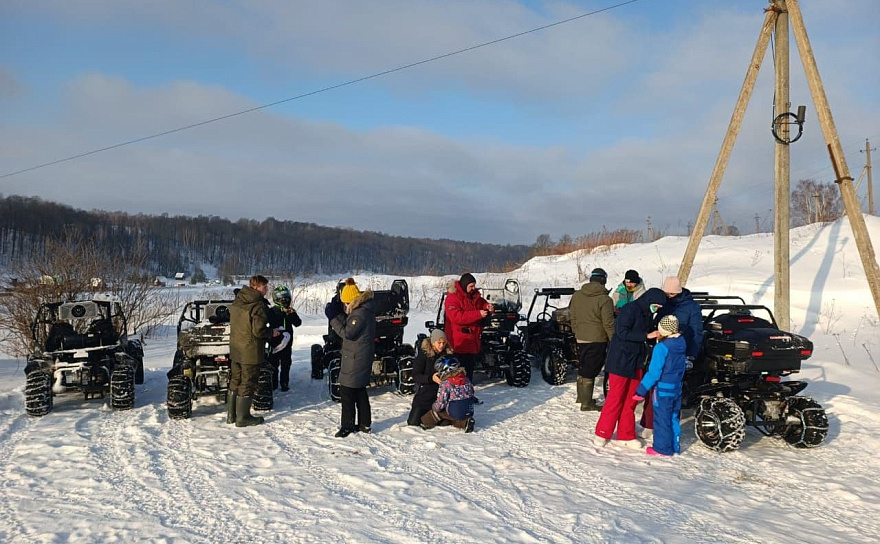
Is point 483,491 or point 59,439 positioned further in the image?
point 59,439

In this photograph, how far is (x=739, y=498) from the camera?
5.18 m

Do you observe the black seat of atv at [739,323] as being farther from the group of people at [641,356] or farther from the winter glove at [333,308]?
the winter glove at [333,308]

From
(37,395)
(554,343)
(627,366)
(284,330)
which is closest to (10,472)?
(37,395)

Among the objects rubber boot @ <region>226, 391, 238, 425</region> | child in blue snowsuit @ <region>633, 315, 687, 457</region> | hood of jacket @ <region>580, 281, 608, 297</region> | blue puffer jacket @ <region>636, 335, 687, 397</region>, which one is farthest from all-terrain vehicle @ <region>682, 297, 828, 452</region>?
rubber boot @ <region>226, 391, 238, 425</region>

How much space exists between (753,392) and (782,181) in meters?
6.00

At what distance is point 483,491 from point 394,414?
3.01 meters

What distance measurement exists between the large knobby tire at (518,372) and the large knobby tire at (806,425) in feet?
13.1

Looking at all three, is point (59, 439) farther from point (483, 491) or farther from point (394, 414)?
point (483, 491)

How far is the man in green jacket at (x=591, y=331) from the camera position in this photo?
318 inches

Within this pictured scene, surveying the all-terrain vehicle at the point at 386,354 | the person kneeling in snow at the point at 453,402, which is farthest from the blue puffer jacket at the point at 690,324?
the all-terrain vehicle at the point at 386,354

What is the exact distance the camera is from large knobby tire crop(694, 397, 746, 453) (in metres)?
6.27

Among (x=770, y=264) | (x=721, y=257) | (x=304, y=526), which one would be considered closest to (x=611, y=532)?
(x=304, y=526)

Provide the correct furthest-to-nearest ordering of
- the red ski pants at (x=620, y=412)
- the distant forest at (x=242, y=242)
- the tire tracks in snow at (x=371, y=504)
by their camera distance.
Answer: the distant forest at (x=242, y=242) → the red ski pants at (x=620, y=412) → the tire tracks in snow at (x=371, y=504)

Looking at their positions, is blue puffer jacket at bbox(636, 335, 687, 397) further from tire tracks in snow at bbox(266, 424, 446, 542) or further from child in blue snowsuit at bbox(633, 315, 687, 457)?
tire tracks in snow at bbox(266, 424, 446, 542)
